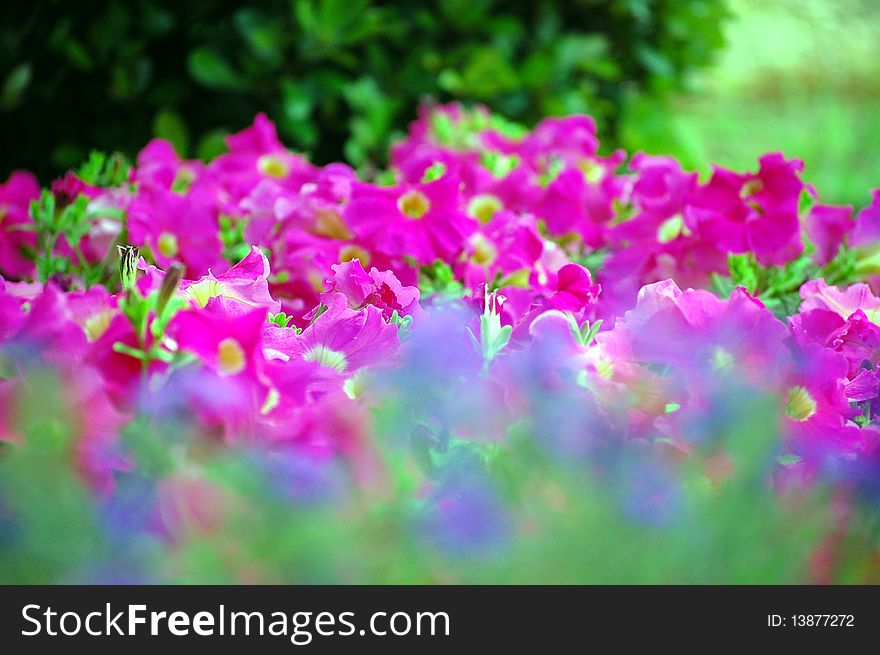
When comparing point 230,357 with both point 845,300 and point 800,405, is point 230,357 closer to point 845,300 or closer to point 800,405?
point 800,405

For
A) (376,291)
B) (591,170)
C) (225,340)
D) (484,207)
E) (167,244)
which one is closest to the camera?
(225,340)

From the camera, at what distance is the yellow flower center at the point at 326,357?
65cm

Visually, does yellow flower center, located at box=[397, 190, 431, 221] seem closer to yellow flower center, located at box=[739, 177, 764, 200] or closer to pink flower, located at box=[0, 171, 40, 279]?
yellow flower center, located at box=[739, 177, 764, 200]

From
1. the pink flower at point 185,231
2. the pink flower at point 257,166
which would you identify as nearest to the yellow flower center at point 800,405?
the pink flower at point 185,231

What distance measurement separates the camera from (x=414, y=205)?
106 centimetres

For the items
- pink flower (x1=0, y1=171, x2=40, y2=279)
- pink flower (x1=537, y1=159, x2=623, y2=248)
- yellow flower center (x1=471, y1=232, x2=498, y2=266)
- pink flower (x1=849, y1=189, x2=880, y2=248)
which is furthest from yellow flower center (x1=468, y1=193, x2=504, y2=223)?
pink flower (x1=0, y1=171, x2=40, y2=279)

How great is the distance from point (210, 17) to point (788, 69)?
12.7 feet

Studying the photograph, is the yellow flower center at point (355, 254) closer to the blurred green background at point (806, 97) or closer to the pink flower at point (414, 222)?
the pink flower at point (414, 222)

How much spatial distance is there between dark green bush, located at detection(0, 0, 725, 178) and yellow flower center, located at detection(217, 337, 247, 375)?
60.9 inches

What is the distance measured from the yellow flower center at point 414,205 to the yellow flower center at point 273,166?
0.43 metres

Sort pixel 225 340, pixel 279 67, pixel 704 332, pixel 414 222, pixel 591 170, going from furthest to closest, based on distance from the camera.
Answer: pixel 279 67 < pixel 591 170 < pixel 414 222 < pixel 704 332 < pixel 225 340

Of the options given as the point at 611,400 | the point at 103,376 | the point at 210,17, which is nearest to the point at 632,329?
the point at 611,400

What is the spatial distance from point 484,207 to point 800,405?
0.67m

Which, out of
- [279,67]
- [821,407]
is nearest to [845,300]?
[821,407]
